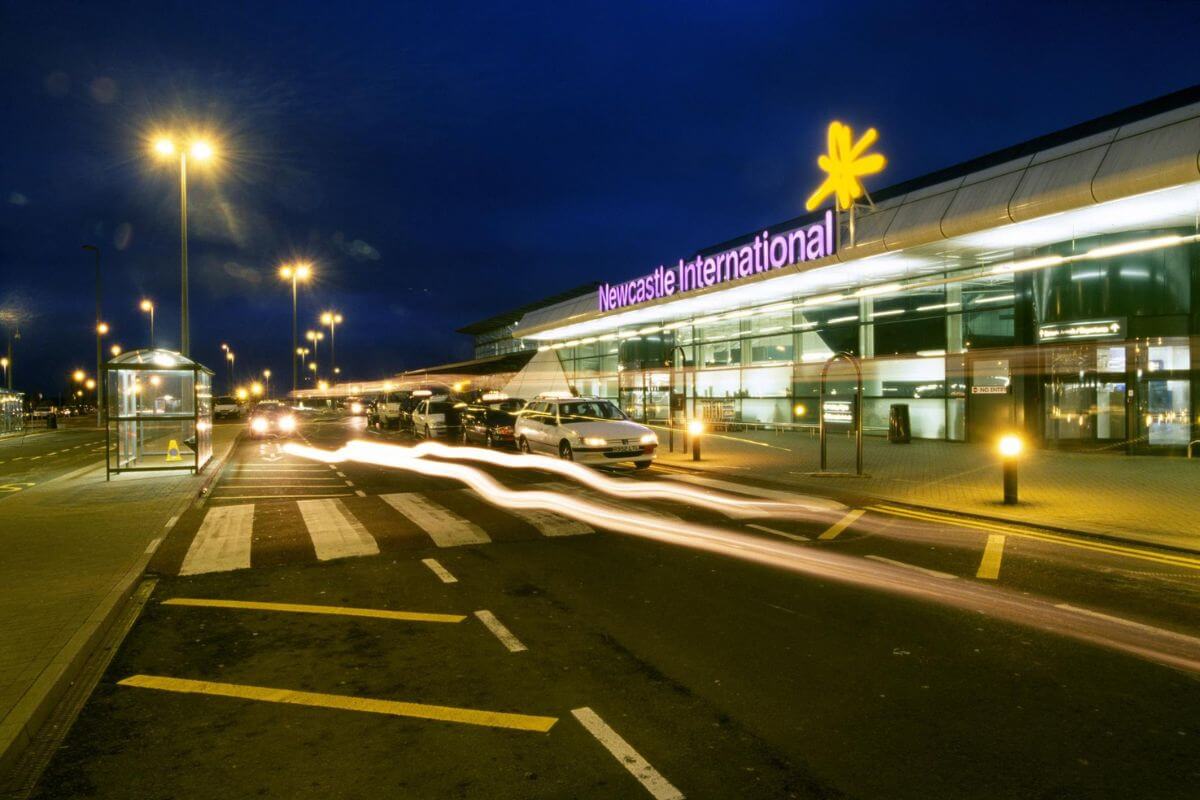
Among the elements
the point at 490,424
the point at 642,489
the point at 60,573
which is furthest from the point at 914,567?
the point at 490,424

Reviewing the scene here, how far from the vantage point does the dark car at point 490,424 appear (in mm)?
24375

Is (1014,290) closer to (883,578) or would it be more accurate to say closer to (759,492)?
(759,492)

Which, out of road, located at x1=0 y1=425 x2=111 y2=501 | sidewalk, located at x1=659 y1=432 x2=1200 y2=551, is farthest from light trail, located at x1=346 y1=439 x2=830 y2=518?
road, located at x1=0 y1=425 x2=111 y2=501

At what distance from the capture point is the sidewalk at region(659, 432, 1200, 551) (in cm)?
1050

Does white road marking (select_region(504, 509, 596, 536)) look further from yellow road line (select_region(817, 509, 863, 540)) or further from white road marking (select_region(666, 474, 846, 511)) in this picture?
white road marking (select_region(666, 474, 846, 511))

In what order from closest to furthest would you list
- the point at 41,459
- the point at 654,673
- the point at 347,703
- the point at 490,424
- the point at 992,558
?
the point at 347,703
the point at 654,673
the point at 992,558
the point at 41,459
the point at 490,424

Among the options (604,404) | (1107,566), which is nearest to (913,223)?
(604,404)

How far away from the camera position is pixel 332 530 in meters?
10.7

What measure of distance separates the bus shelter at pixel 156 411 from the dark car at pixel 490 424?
807 cm

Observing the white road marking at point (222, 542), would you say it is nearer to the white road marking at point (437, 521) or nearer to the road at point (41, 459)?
the white road marking at point (437, 521)

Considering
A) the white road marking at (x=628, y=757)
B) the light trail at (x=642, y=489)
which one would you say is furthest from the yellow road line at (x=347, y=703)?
the light trail at (x=642, y=489)

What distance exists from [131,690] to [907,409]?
21.7 meters

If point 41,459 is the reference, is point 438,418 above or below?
above

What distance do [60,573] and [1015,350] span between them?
830 inches
